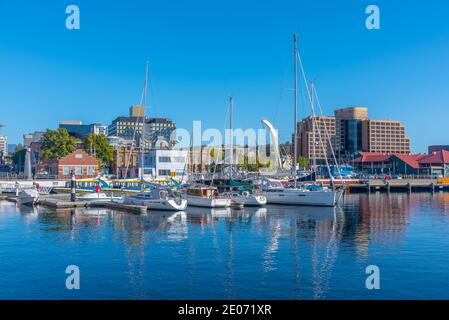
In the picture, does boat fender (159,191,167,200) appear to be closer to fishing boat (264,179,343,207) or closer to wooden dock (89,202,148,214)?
wooden dock (89,202,148,214)

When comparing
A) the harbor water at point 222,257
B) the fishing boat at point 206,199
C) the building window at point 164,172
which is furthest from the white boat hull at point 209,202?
the building window at point 164,172

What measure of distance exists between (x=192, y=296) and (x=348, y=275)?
10.1 m

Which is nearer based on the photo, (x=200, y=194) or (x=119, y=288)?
(x=119, y=288)

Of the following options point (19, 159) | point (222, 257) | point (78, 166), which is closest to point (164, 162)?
point (78, 166)

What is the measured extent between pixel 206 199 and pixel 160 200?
314 inches

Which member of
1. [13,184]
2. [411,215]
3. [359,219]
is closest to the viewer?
[359,219]

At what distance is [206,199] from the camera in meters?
67.0

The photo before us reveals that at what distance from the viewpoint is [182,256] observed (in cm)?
3216

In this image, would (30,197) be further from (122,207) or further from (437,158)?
(437,158)

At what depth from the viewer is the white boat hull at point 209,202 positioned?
219 feet

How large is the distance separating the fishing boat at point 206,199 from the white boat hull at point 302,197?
9.43 m

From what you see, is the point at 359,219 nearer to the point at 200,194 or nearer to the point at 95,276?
the point at 200,194

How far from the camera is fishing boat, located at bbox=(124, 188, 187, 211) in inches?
2410
